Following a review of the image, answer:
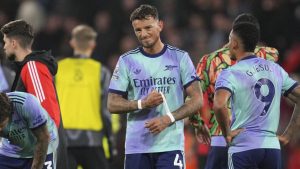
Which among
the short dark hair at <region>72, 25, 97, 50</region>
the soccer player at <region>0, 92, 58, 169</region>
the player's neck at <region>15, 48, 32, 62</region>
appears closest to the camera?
the soccer player at <region>0, 92, 58, 169</region>

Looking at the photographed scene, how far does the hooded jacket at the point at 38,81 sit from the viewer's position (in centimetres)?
778

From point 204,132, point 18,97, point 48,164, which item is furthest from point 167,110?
point 18,97

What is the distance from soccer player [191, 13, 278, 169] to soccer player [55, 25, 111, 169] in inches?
89.3

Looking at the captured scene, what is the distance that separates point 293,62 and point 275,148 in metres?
6.89

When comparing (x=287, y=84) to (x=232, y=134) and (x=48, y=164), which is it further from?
(x=48, y=164)

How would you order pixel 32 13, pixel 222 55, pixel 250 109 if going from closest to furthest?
pixel 250 109, pixel 222 55, pixel 32 13

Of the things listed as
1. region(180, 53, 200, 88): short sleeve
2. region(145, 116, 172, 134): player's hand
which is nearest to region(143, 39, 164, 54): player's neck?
region(180, 53, 200, 88): short sleeve

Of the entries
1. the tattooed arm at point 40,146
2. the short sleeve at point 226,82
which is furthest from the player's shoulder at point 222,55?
the tattooed arm at point 40,146

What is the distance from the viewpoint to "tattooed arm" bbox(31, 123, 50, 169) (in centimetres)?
695

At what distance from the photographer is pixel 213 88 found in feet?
28.2

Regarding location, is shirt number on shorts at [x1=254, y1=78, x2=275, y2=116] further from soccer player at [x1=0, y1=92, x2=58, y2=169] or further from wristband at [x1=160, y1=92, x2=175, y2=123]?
soccer player at [x1=0, y1=92, x2=58, y2=169]

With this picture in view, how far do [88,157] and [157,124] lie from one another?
3.22m

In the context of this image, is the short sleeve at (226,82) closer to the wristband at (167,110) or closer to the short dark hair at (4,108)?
the wristband at (167,110)

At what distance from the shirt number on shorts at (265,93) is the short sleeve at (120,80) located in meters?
1.21
